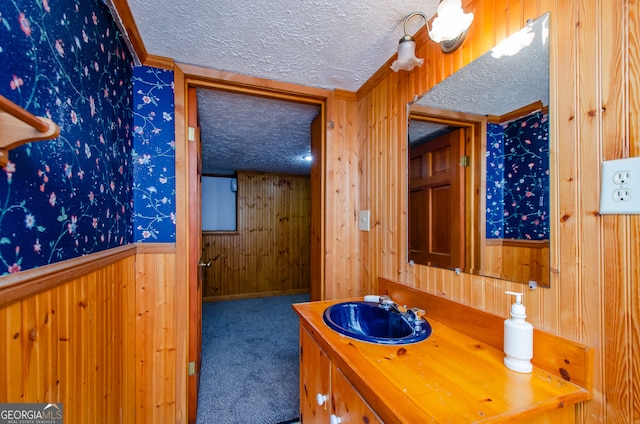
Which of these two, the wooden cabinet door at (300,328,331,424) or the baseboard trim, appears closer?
the wooden cabinet door at (300,328,331,424)

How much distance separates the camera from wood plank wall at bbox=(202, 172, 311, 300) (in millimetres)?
4371

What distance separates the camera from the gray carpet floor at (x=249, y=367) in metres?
1.79

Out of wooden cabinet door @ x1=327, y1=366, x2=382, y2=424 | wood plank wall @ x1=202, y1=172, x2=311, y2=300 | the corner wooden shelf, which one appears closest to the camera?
the corner wooden shelf

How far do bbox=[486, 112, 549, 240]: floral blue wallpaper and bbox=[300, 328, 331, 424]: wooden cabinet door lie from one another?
0.80 m

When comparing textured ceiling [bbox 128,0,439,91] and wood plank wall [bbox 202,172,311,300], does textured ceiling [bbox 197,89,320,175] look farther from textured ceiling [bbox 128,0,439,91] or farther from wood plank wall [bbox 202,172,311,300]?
wood plank wall [bbox 202,172,311,300]

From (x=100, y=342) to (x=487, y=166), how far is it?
1614 millimetres

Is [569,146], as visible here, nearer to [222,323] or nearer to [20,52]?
[20,52]

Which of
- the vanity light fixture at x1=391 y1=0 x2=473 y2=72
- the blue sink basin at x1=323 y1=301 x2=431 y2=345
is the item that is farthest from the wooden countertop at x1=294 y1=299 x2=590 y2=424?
the vanity light fixture at x1=391 y1=0 x2=473 y2=72

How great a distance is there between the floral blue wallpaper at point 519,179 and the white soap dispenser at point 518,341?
24cm

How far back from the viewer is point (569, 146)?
760 millimetres

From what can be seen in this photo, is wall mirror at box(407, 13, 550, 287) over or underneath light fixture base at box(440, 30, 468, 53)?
underneath

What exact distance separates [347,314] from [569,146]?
41.2 inches

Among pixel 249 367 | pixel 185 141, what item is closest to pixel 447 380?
pixel 185 141

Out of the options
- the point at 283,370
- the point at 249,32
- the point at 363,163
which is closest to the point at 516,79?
the point at 363,163
